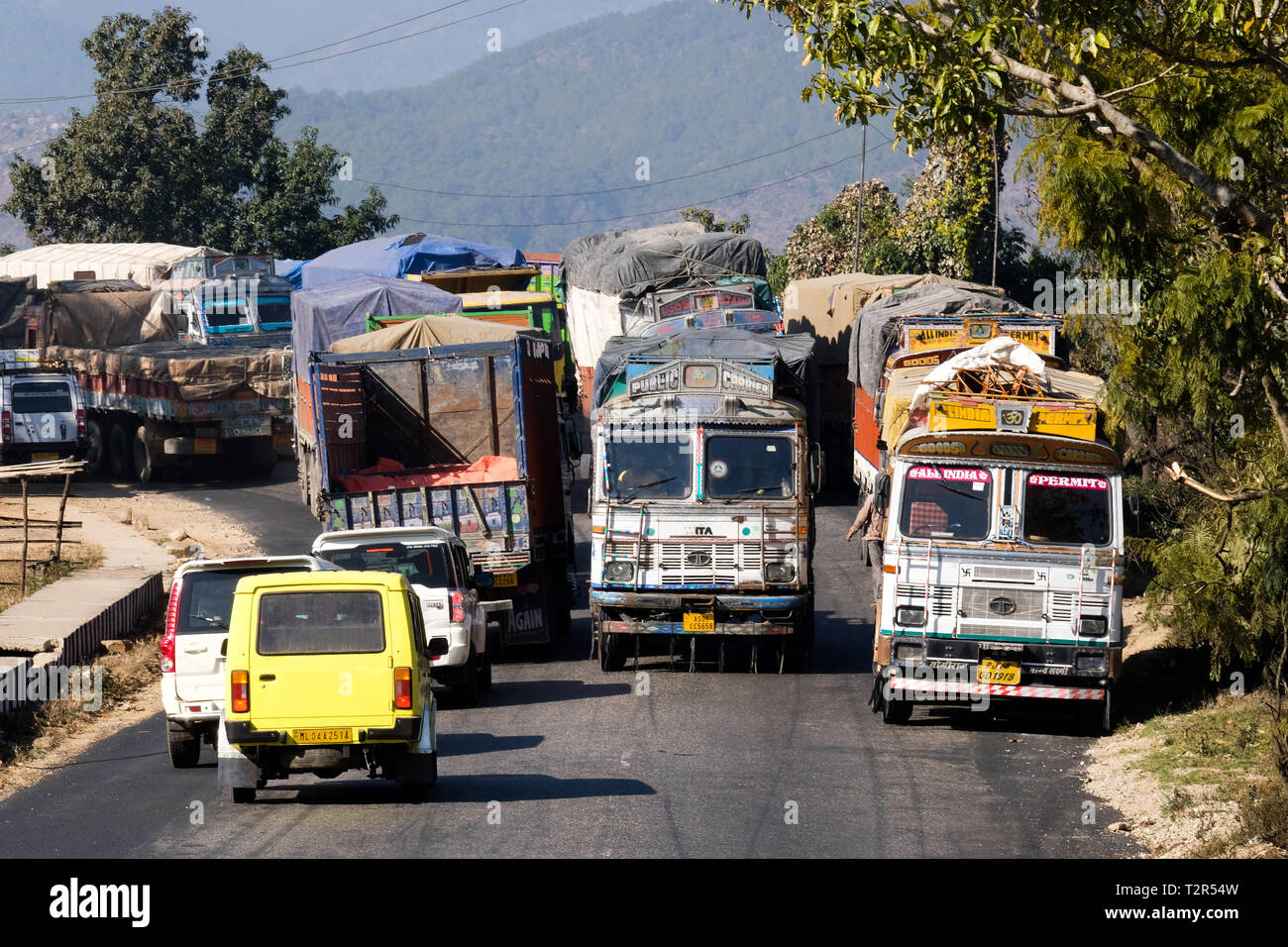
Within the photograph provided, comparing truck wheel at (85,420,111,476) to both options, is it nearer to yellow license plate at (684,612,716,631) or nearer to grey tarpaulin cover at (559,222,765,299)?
grey tarpaulin cover at (559,222,765,299)

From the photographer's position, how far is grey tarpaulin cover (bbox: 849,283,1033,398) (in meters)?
24.2

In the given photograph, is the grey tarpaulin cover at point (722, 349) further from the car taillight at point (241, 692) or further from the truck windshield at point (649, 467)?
the car taillight at point (241, 692)

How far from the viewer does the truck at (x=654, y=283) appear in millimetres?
31969

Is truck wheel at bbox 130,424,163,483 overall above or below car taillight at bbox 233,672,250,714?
above

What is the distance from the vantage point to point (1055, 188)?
39.3ft

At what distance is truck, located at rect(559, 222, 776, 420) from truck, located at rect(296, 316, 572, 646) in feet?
33.3

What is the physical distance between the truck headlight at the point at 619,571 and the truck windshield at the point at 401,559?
1761mm

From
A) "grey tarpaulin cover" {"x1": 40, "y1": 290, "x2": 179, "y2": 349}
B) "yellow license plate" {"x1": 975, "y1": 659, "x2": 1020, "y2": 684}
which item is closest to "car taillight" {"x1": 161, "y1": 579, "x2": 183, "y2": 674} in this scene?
"yellow license plate" {"x1": 975, "y1": 659, "x2": 1020, "y2": 684}

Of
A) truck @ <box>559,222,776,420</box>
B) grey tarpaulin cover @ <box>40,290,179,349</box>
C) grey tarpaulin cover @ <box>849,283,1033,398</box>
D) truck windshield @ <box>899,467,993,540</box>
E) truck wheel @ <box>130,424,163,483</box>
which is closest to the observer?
truck windshield @ <box>899,467,993,540</box>

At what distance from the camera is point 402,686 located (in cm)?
1147

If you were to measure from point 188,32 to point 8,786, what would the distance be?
183ft

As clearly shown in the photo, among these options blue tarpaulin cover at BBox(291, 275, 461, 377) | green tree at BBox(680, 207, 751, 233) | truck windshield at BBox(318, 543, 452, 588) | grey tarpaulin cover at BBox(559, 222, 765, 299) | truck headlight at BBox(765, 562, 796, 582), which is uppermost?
green tree at BBox(680, 207, 751, 233)

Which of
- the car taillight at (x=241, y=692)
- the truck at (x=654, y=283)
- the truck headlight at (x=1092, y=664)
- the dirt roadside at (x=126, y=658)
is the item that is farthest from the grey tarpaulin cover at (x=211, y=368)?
the car taillight at (x=241, y=692)

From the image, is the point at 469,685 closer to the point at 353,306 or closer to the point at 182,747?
the point at 182,747
